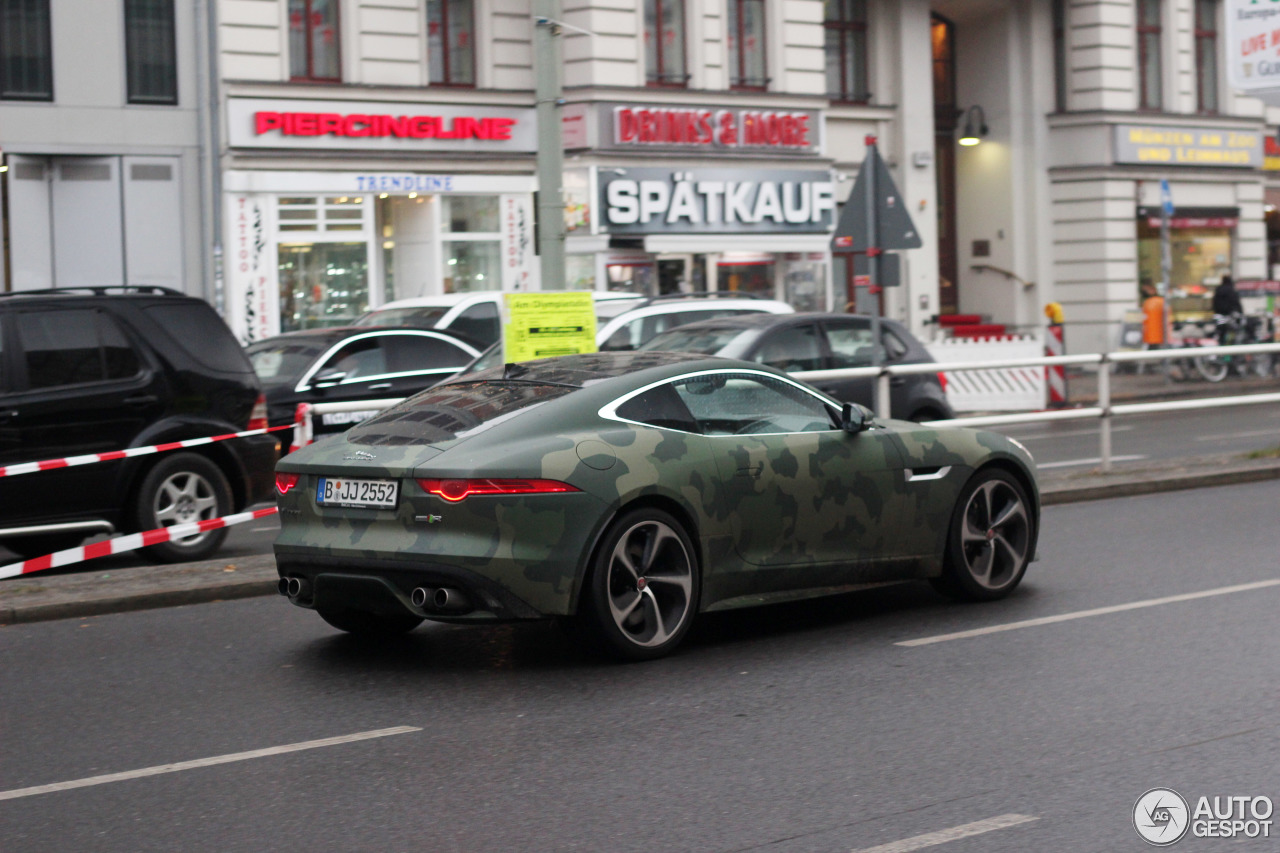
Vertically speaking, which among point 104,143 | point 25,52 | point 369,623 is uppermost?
point 25,52

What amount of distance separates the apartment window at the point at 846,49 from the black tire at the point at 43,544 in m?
23.6

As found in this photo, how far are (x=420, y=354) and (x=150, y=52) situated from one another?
11425mm

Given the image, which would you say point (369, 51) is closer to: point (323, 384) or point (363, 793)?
point (323, 384)

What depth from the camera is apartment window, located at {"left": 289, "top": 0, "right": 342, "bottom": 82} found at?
25547 millimetres

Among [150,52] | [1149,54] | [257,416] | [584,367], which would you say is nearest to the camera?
[584,367]

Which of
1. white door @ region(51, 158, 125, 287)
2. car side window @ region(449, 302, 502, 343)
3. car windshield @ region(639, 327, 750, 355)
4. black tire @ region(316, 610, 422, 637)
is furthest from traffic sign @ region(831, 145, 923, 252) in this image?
white door @ region(51, 158, 125, 287)

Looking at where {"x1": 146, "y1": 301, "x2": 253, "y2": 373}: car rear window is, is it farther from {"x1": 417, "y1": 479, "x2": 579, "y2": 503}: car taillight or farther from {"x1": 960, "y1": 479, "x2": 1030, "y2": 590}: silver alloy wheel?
{"x1": 960, "y1": 479, "x2": 1030, "y2": 590}: silver alloy wheel

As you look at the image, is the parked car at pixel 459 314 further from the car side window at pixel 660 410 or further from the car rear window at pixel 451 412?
the car side window at pixel 660 410

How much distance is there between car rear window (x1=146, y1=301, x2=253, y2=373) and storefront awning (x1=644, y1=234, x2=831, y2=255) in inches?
668

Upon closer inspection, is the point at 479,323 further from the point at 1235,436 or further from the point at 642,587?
the point at 642,587

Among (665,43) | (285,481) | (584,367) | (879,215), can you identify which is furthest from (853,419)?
(665,43)

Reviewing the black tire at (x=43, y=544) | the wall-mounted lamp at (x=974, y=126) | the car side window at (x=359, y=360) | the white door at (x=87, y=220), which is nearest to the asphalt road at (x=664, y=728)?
the black tire at (x=43, y=544)

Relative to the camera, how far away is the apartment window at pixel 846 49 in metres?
32.5

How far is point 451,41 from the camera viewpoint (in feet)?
89.3
